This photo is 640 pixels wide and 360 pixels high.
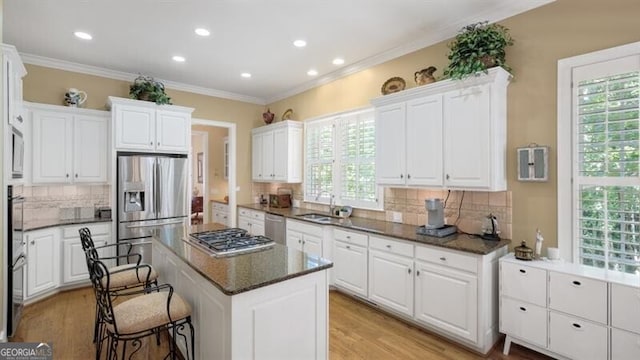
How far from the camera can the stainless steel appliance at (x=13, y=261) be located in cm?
261

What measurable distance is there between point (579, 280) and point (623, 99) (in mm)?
1357

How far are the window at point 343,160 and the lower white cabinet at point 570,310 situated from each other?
180 cm

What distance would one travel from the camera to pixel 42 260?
354 cm

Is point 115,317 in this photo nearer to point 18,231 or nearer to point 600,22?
point 18,231

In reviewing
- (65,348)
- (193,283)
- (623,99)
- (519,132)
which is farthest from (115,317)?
(623,99)

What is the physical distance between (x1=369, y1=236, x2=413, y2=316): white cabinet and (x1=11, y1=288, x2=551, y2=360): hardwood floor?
0.67ft

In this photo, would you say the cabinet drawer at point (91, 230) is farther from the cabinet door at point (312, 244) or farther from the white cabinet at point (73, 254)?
the cabinet door at point (312, 244)

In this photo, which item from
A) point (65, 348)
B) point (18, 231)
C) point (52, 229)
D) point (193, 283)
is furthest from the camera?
point (52, 229)

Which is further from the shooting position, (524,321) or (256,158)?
(256,158)

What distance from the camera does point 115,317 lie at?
72.9 inches

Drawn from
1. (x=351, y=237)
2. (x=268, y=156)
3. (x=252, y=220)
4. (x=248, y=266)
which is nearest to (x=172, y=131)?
(x=268, y=156)

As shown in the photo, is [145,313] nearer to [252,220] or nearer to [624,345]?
[624,345]

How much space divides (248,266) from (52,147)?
3.64m

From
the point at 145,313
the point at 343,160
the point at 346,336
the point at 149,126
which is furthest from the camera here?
the point at 343,160
